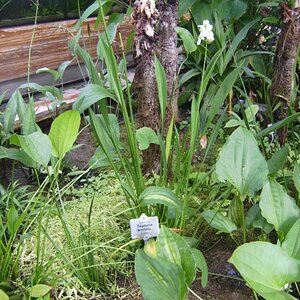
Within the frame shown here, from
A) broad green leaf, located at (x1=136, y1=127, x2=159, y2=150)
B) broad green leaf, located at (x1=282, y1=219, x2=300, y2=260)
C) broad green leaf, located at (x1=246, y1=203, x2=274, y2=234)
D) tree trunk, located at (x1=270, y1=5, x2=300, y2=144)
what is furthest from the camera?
tree trunk, located at (x1=270, y1=5, x2=300, y2=144)

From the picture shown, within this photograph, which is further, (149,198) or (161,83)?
(161,83)

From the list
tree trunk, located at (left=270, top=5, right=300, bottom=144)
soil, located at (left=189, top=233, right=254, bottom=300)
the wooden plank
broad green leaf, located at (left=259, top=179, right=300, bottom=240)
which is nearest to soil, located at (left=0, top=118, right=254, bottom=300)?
soil, located at (left=189, top=233, right=254, bottom=300)

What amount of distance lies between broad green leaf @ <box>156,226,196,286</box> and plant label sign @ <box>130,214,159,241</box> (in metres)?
0.28

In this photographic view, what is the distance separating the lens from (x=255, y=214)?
1269 mm

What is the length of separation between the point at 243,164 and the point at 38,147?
0.48m

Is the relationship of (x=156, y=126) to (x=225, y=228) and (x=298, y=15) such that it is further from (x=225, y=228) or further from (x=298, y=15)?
(x=298, y=15)

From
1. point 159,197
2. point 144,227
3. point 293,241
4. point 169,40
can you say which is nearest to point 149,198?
point 159,197

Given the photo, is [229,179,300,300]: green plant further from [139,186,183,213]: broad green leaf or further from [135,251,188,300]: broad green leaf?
[139,186,183,213]: broad green leaf

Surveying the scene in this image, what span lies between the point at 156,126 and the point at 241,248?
2.67ft

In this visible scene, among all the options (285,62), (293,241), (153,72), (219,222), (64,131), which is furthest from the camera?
(285,62)

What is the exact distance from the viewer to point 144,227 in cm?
122

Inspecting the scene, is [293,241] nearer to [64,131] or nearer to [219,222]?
[219,222]

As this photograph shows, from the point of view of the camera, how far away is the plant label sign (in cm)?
121

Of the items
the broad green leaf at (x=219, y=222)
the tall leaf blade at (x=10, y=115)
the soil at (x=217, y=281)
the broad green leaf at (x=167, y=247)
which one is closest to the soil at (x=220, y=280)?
the soil at (x=217, y=281)
